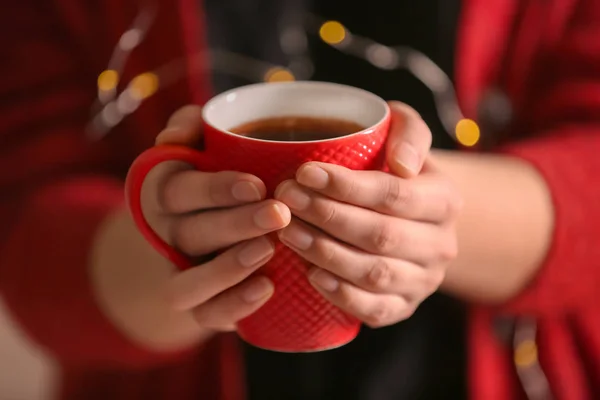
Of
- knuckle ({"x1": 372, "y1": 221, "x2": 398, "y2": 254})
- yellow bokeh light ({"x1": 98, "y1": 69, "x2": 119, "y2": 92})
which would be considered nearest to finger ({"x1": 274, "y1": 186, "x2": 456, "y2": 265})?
knuckle ({"x1": 372, "y1": 221, "x2": 398, "y2": 254})

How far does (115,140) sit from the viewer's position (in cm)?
68

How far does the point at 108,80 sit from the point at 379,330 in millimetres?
372

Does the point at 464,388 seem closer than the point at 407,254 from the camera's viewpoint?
No

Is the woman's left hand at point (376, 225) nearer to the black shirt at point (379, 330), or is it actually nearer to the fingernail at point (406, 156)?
the fingernail at point (406, 156)

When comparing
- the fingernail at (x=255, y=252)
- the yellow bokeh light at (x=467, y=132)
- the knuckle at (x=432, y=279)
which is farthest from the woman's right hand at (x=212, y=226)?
the yellow bokeh light at (x=467, y=132)

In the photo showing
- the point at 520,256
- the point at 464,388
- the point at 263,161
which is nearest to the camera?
the point at 263,161

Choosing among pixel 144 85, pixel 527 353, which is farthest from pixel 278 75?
pixel 527 353

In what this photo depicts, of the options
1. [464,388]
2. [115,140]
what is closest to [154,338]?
[115,140]

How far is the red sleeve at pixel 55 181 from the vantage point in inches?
23.7

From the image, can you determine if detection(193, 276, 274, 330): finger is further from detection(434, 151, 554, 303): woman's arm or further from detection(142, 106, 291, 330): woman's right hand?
detection(434, 151, 554, 303): woman's arm

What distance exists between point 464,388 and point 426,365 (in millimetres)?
44

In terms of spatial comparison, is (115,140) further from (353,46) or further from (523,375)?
(523,375)

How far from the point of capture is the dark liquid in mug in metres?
0.42

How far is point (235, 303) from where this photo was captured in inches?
15.1
